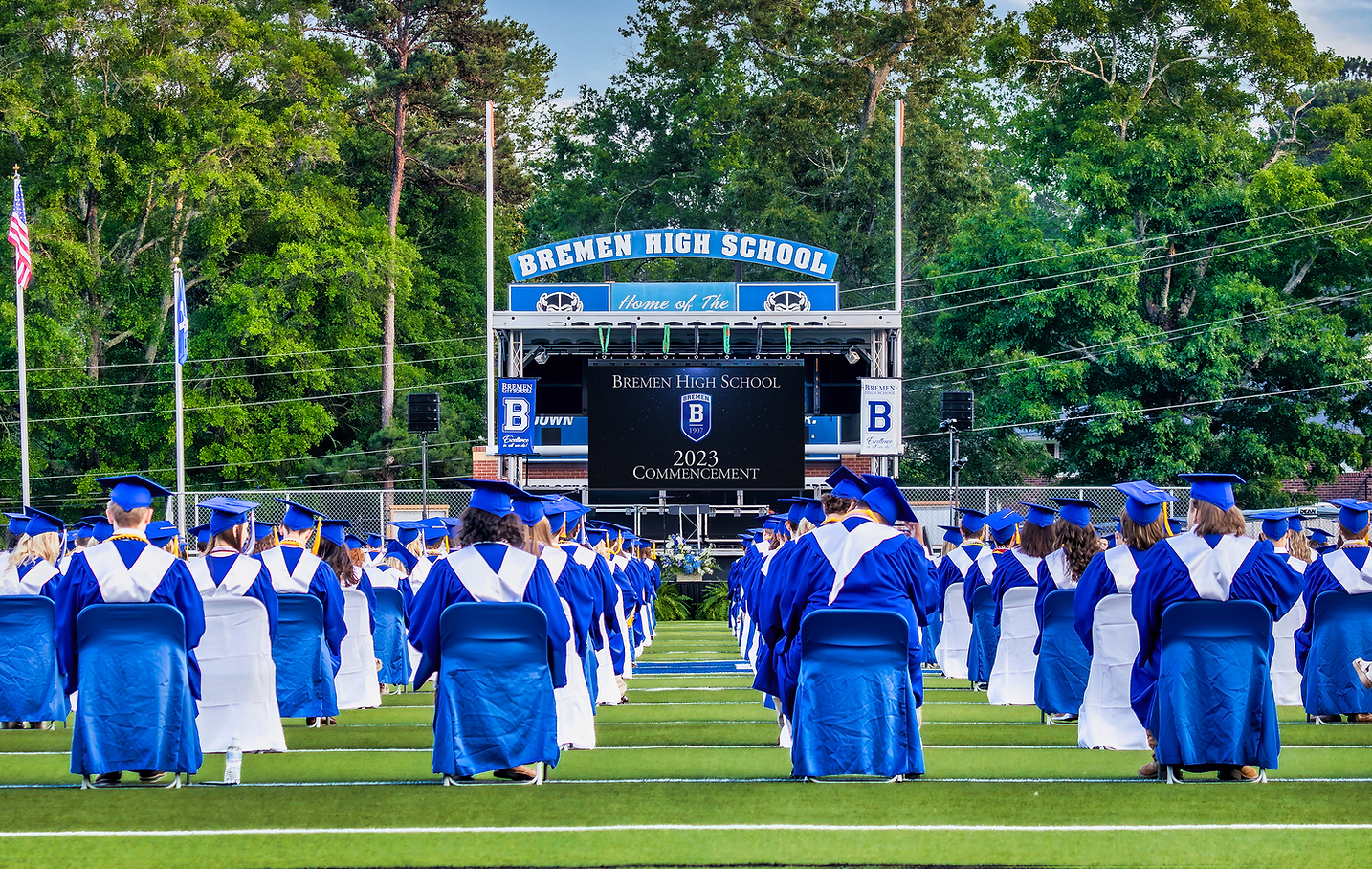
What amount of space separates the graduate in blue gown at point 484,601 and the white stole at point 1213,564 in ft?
9.60

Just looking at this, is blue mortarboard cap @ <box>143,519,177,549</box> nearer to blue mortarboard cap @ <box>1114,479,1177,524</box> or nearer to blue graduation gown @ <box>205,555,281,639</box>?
blue graduation gown @ <box>205,555,281,639</box>

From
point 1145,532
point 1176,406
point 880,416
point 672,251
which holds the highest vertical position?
point 672,251

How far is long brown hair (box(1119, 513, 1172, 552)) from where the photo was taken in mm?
7594

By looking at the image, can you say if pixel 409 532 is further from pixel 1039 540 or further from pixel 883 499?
pixel 883 499

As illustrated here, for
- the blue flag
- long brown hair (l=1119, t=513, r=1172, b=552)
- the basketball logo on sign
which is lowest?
long brown hair (l=1119, t=513, r=1172, b=552)

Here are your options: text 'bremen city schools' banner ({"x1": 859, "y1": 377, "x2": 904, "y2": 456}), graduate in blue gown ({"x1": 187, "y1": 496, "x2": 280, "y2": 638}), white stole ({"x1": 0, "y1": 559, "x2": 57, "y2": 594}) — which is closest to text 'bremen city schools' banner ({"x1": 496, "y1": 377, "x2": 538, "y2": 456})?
text 'bremen city schools' banner ({"x1": 859, "y1": 377, "x2": 904, "y2": 456})

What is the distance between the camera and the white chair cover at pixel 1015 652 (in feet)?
34.7

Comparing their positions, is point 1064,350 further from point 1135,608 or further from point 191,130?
point 1135,608

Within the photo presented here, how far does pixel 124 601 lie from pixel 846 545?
341cm

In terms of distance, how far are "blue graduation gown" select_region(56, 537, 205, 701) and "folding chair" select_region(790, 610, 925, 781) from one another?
2.93m

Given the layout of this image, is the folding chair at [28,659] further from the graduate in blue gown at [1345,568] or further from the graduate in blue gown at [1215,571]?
the graduate in blue gown at [1345,568]

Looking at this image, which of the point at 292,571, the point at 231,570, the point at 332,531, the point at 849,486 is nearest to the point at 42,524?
the point at 332,531

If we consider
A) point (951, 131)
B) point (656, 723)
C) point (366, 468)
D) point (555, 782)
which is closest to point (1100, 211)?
point (951, 131)

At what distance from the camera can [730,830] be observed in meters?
6.28
